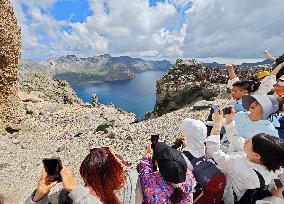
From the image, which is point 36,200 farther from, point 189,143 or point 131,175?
point 189,143

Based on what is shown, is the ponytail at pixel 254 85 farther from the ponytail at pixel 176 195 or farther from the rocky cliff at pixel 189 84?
the rocky cliff at pixel 189 84

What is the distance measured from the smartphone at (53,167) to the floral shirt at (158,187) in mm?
1244

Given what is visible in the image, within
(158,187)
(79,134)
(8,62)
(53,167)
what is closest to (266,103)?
(158,187)

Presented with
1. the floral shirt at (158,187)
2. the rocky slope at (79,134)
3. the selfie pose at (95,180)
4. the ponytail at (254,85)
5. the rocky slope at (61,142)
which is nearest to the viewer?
the selfie pose at (95,180)

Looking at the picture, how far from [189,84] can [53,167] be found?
85.1ft

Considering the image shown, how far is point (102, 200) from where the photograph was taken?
3.87 meters

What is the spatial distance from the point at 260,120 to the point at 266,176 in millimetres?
1302

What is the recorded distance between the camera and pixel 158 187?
4.59m

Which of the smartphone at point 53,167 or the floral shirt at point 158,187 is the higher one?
the smartphone at point 53,167

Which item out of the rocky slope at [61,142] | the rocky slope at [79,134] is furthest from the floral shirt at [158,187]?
the rocky slope at [61,142]

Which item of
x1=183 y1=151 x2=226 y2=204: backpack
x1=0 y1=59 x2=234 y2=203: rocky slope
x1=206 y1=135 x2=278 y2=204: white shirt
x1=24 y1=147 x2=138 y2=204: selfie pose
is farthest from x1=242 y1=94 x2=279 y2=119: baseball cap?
x1=0 y1=59 x2=234 y2=203: rocky slope

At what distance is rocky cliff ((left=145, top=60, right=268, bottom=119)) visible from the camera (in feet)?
88.1

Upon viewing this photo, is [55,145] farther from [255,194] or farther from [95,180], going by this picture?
[95,180]

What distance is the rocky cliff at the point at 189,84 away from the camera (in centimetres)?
2686
